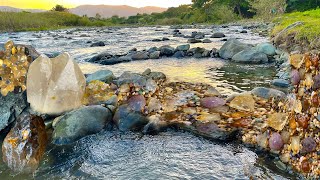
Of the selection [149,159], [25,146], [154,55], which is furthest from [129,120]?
[154,55]

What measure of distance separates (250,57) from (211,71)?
2.46 m

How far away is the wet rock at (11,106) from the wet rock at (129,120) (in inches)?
70.7

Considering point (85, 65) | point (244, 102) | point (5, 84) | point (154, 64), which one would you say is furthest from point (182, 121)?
point (85, 65)

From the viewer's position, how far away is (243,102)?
605 centimetres

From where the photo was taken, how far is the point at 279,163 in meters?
4.12

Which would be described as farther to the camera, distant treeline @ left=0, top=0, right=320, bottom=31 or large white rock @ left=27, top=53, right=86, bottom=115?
distant treeline @ left=0, top=0, right=320, bottom=31

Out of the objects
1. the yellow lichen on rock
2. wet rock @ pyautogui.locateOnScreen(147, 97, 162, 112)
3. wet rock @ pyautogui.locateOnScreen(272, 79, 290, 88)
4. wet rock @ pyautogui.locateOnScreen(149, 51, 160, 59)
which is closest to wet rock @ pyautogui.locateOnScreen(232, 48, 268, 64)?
wet rock @ pyautogui.locateOnScreen(149, 51, 160, 59)

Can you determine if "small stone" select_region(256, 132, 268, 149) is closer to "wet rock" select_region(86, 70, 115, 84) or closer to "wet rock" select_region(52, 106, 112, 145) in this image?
"wet rock" select_region(52, 106, 112, 145)

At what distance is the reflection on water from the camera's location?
9.16 meters

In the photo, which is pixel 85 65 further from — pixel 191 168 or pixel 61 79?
pixel 191 168

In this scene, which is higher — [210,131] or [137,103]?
[137,103]

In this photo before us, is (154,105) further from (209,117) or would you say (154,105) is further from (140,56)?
(140,56)

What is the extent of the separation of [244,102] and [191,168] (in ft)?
7.69

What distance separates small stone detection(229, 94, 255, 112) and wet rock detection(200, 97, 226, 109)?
8.0 inches
